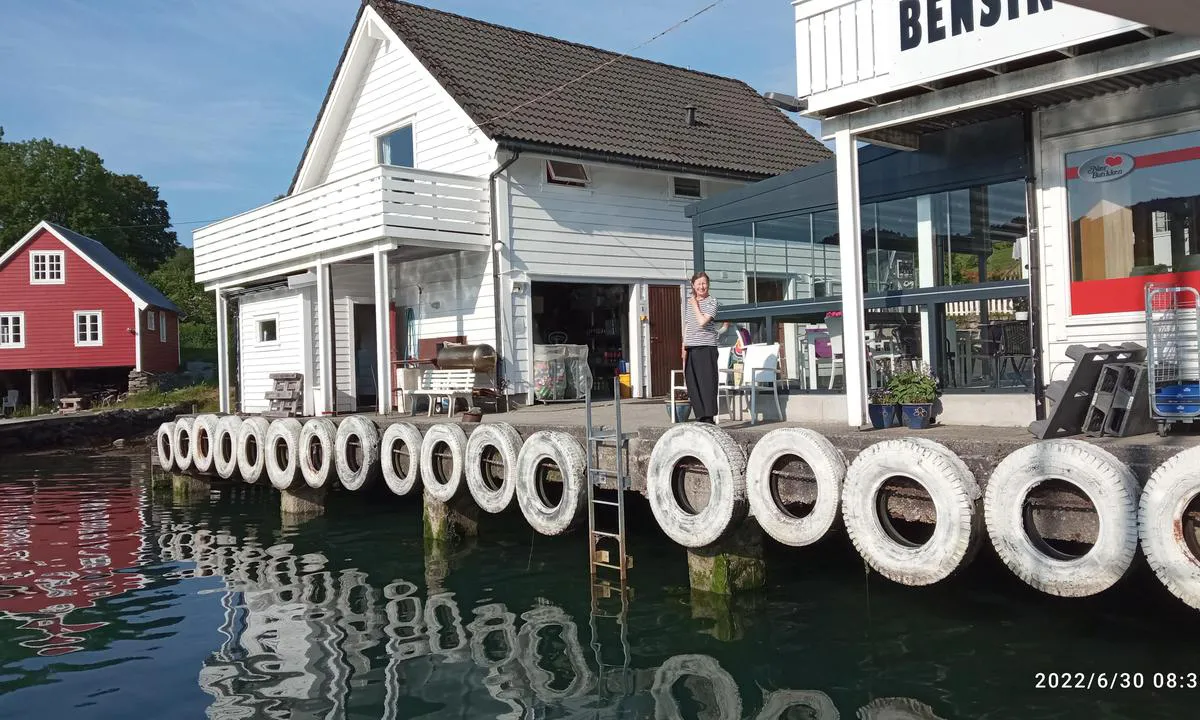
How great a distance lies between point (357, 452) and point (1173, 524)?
10.5m

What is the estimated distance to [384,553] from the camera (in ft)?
40.9

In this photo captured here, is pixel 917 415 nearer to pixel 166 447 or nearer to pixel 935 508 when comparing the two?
pixel 935 508

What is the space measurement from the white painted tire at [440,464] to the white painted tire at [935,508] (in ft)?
17.9

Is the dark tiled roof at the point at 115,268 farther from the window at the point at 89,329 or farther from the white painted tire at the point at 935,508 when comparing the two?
the white painted tire at the point at 935,508

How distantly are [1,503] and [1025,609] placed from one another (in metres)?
18.1

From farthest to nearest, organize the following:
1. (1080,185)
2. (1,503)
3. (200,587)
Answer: (1,503) → (200,587) → (1080,185)

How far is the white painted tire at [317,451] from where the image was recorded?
14.3m

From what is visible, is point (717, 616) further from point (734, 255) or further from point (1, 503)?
point (1, 503)

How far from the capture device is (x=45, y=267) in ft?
135

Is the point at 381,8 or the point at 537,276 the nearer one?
the point at 537,276

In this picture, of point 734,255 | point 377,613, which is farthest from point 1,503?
point 734,255

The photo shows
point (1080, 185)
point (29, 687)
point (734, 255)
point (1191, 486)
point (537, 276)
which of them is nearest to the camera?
point (1191, 486)

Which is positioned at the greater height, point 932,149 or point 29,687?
point 932,149
